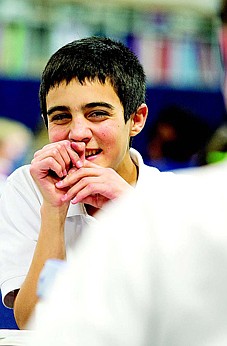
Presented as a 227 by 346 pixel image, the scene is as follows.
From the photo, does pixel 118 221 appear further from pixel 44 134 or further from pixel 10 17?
pixel 10 17

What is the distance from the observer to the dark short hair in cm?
182

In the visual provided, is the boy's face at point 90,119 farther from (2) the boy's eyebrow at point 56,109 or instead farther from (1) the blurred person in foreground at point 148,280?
(1) the blurred person in foreground at point 148,280

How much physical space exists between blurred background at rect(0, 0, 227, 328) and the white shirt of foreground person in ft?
12.0

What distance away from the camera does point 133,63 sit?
6.28 ft

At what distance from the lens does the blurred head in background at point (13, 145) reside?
14.0 ft

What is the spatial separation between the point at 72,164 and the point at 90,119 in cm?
13

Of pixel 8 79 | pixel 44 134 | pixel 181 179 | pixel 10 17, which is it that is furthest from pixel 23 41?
pixel 181 179

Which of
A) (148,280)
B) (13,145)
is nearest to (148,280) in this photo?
(148,280)

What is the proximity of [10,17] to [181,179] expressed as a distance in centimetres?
467

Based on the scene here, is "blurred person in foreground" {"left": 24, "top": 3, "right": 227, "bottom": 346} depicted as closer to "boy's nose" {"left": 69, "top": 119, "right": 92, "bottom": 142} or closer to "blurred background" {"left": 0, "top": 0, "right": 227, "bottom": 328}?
"boy's nose" {"left": 69, "top": 119, "right": 92, "bottom": 142}

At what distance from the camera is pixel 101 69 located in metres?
1.83

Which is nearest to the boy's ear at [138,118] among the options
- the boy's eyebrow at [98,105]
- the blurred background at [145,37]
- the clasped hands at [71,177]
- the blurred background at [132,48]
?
the boy's eyebrow at [98,105]

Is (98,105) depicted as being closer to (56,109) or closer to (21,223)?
(56,109)

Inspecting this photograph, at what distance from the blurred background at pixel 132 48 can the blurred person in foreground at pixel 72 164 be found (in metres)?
2.34
